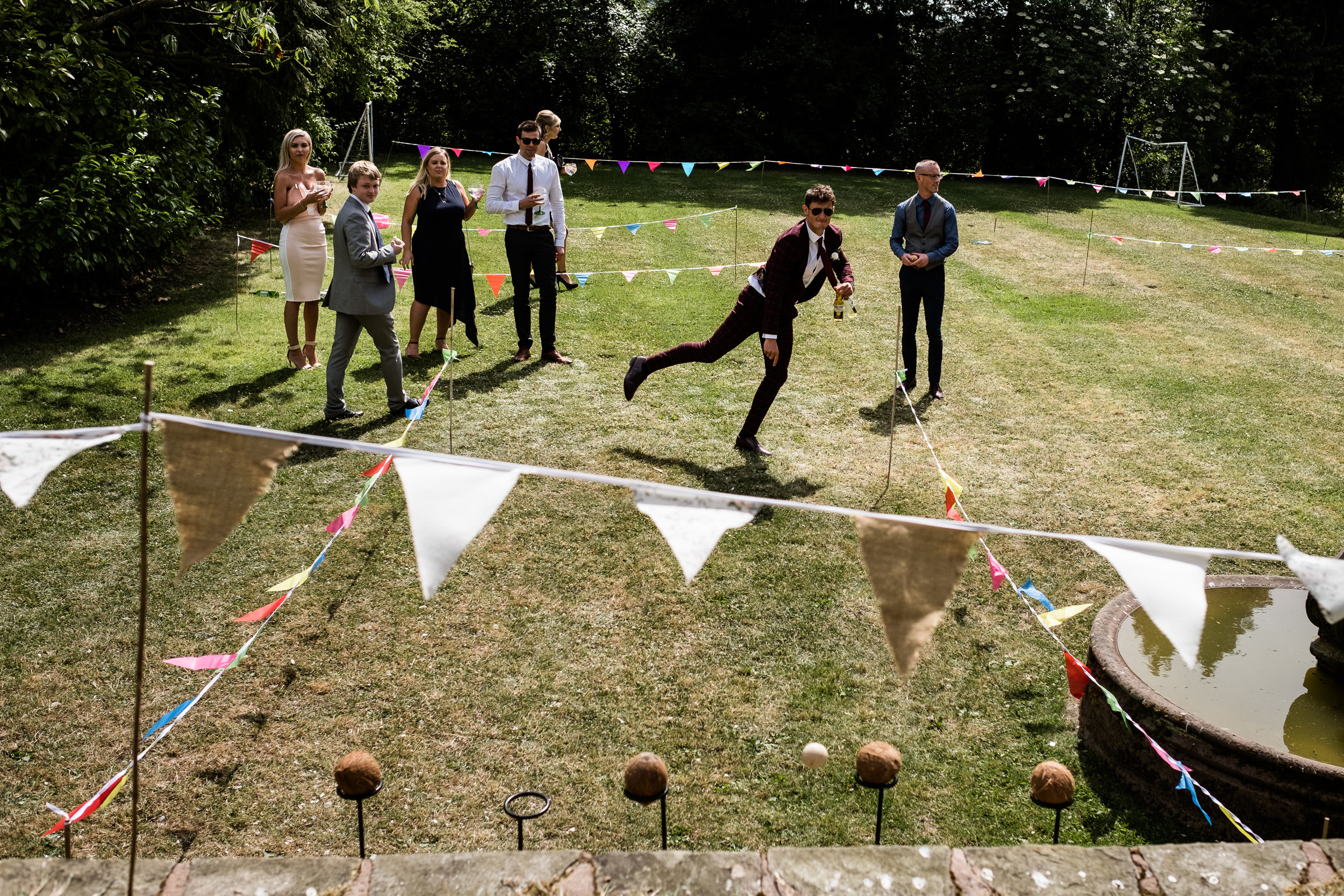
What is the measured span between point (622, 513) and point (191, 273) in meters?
8.12

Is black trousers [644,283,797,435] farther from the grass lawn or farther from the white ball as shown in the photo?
the white ball

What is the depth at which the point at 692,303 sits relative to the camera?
1191 cm

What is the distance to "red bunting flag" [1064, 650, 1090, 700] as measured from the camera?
14.9 ft

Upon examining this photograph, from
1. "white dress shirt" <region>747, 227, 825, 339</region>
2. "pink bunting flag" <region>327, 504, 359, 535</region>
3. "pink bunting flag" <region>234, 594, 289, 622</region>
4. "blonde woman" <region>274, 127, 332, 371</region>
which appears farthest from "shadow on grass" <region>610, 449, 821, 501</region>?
"blonde woman" <region>274, 127, 332, 371</region>

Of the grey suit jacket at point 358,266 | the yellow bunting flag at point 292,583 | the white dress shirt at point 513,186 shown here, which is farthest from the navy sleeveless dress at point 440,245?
the yellow bunting flag at point 292,583

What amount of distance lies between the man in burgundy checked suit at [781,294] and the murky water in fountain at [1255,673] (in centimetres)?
315

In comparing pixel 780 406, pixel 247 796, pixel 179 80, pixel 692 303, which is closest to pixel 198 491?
pixel 247 796

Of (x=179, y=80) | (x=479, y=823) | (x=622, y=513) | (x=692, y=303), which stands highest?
(x=179, y=80)

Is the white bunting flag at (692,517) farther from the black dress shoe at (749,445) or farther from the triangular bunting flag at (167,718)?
the black dress shoe at (749,445)

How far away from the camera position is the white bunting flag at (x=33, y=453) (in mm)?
3105

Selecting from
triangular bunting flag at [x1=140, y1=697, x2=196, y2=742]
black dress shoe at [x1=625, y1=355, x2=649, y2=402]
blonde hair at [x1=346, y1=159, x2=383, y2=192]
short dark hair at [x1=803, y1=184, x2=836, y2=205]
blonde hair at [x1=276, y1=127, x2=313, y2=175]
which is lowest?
triangular bunting flag at [x1=140, y1=697, x2=196, y2=742]

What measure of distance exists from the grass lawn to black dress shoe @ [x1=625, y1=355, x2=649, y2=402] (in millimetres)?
313

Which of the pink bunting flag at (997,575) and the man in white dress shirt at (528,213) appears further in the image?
the man in white dress shirt at (528,213)

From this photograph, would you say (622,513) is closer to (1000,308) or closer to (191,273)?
(1000,308)
